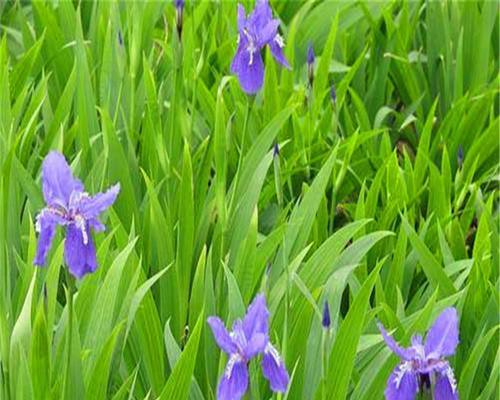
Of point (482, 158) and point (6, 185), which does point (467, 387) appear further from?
point (482, 158)

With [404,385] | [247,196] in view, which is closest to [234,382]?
[404,385]

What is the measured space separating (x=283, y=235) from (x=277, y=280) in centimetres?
12

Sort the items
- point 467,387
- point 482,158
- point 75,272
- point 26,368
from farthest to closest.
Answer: point 482,158 < point 467,387 < point 26,368 < point 75,272

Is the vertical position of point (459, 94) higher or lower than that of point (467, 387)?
higher

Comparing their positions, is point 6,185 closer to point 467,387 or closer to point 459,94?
point 467,387

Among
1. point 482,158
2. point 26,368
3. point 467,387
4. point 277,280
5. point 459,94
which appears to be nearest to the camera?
point 26,368

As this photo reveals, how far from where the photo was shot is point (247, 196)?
2127 millimetres

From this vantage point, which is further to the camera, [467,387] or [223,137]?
[223,137]

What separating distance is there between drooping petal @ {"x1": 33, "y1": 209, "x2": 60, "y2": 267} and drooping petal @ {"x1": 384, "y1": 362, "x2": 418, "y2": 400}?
421 mm

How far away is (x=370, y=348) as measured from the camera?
1.84m

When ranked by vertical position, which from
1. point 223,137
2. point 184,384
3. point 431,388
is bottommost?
point 431,388

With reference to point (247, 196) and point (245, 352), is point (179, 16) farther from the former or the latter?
point (245, 352)

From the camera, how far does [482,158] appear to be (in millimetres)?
2688

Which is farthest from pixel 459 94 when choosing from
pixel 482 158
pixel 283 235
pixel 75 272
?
pixel 75 272
